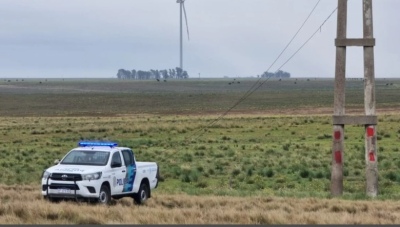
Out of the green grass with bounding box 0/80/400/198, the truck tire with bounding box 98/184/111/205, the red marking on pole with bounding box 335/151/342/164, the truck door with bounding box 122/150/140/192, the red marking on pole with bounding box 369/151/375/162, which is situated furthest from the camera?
the green grass with bounding box 0/80/400/198

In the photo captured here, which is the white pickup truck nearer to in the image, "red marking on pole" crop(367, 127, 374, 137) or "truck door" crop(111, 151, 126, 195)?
"truck door" crop(111, 151, 126, 195)

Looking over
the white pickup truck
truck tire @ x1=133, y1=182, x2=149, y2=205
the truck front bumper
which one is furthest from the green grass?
the truck front bumper

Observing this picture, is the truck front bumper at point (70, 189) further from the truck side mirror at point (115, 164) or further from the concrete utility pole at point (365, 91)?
the concrete utility pole at point (365, 91)

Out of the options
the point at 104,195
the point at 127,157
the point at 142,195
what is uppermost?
the point at 127,157

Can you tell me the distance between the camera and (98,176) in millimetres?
20438

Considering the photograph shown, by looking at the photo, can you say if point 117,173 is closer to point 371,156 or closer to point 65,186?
point 65,186

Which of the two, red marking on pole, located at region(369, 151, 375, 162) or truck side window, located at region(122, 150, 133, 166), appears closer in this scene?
truck side window, located at region(122, 150, 133, 166)

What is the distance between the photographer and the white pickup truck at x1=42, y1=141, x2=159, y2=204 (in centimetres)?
2025

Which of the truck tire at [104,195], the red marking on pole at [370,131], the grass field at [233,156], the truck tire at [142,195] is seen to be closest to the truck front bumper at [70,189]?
the truck tire at [104,195]

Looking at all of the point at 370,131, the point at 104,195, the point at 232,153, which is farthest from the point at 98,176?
the point at 232,153

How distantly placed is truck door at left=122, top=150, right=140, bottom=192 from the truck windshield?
768 mm

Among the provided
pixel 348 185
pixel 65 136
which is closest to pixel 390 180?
pixel 348 185

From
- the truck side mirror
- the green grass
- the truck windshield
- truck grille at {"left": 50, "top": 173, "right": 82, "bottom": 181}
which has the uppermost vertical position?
the truck windshield

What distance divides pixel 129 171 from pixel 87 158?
1.22 metres
